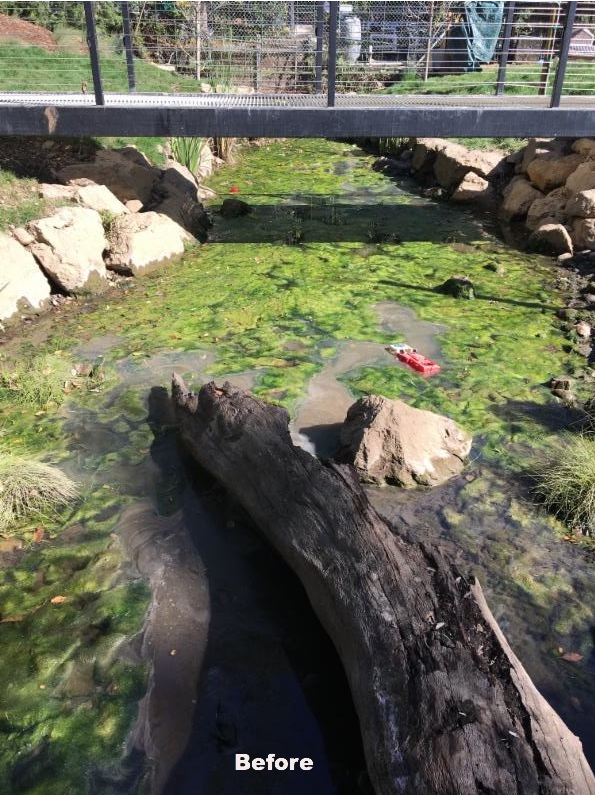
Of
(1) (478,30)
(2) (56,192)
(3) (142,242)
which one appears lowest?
(3) (142,242)

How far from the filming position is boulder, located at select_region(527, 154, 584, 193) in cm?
883

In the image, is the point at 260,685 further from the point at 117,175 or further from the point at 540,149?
the point at 540,149

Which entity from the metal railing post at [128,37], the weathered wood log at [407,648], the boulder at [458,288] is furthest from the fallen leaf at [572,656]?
the metal railing post at [128,37]

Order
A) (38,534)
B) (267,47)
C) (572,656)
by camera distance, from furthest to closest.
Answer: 1. (267,47)
2. (38,534)
3. (572,656)

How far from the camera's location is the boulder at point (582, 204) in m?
7.81

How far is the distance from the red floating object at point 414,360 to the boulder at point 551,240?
134 inches

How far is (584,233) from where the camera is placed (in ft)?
25.7

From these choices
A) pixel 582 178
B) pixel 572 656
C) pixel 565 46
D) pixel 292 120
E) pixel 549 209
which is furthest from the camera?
pixel 549 209

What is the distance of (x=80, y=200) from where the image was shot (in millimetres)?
7473

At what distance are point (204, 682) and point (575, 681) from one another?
61.3 inches

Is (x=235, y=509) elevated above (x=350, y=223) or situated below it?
below

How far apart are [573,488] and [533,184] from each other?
6.72 metres

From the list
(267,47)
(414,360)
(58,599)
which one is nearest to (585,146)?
(414,360)

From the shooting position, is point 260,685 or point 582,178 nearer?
point 260,685
